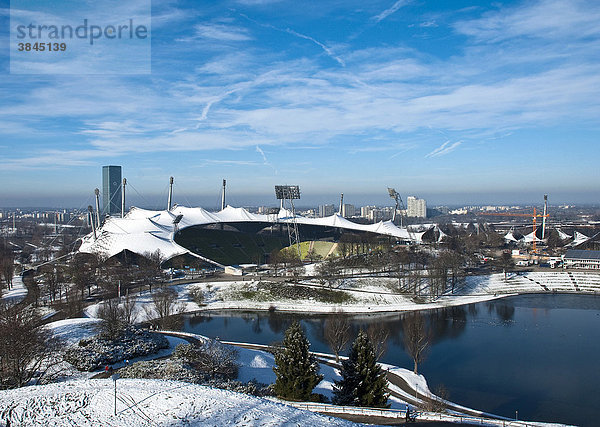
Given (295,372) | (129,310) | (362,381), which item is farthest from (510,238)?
(295,372)

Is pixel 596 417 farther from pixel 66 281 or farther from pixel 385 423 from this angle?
pixel 66 281

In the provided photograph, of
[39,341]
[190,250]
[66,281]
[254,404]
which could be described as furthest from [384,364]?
[190,250]

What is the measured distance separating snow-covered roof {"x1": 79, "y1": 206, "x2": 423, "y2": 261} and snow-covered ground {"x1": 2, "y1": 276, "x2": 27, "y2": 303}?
17.7 feet

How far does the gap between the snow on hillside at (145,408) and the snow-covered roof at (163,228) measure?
86.2 feet

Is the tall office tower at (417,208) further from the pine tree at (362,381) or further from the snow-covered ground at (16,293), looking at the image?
the pine tree at (362,381)

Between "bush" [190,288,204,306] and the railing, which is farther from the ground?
the railing

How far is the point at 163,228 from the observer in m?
39.7

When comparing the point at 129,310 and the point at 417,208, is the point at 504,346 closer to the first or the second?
the point at 129,310

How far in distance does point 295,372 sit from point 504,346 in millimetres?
10726

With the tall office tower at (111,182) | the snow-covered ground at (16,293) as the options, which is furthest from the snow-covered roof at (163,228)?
the tall office tower at (111,182)

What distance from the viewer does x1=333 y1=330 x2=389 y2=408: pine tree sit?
35.6 feet

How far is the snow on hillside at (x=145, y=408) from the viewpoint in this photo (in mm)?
7799

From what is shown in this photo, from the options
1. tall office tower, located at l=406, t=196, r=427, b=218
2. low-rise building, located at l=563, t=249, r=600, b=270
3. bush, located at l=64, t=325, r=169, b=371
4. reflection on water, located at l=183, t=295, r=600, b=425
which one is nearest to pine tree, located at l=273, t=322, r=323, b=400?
reflection on water, located at l=183, t=295, r=600, b=425

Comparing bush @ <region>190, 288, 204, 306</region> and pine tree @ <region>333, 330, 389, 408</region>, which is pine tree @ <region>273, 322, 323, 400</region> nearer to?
pine tree @ <region>333, 330, 389, 408</region>
